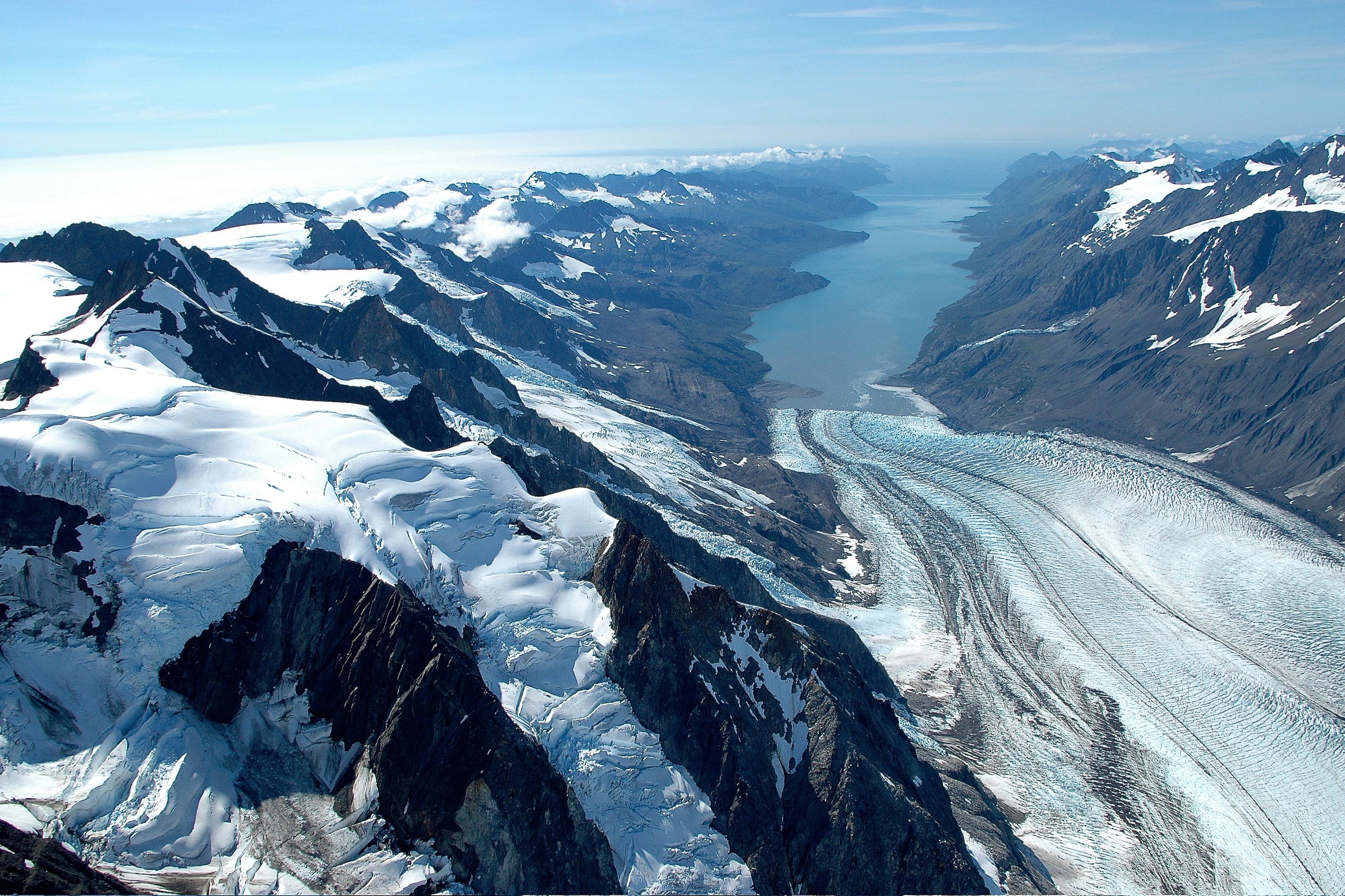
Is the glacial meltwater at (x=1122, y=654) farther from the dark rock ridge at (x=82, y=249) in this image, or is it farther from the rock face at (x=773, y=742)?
the dark rock ridge at (x=82, y=249)

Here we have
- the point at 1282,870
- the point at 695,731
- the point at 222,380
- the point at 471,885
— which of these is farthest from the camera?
the point at 222,380

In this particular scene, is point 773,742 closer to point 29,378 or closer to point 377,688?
point 377,688

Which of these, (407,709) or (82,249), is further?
(82,249)

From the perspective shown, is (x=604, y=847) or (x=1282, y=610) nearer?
(x=604, y=847)

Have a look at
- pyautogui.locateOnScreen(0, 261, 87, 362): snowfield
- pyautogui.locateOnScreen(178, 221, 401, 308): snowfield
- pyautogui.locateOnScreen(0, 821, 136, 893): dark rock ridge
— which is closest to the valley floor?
pyautogui.locateOnScreen(0, 821, 136, 893): dark rock ridge

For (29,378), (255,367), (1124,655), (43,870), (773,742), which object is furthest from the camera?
(1124,655)

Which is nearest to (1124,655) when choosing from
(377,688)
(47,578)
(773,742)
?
(773,742)

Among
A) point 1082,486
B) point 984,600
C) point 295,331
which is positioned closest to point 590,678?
point 984,600

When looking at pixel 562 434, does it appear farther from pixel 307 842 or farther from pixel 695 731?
pixel 307 842
